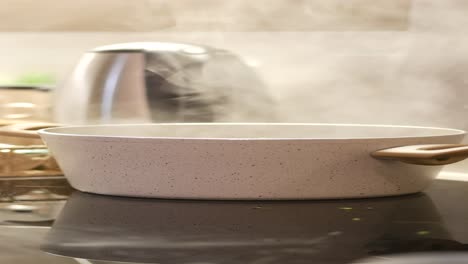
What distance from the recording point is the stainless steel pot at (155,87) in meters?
0.99

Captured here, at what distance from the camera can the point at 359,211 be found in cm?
65

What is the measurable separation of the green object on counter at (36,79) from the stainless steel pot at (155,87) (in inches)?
9.0

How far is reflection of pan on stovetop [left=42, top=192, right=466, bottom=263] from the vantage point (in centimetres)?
47

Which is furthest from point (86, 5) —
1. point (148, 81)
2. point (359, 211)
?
point (359, 211)

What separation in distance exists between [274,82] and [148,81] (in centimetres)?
23

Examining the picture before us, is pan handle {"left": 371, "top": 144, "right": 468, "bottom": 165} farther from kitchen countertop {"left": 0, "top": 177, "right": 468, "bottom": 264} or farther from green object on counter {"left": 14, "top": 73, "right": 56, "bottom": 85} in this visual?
green object on counter {"left": 14, "top": 73, "right": 56, "bottom": 85}

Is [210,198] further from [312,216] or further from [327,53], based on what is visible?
[327,53]

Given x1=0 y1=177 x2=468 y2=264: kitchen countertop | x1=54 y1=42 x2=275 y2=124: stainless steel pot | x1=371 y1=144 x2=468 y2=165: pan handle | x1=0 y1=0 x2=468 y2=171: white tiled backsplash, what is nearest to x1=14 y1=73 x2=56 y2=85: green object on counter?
x1=0 y1=0 x2=468 y2=171: white tiled backsplash

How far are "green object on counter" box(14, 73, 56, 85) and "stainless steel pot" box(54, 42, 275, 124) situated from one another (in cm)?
23

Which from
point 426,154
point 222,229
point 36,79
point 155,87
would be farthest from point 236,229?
point 36,79

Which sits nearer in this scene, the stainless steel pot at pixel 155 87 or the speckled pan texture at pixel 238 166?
the speckled pan texture at pixel 238 166

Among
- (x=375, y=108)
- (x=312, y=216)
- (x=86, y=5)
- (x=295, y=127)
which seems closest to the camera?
(x=312, y=216)

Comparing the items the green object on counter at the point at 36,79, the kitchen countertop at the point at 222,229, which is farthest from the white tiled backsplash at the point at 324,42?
the kitchen countertop at the point at 222,229

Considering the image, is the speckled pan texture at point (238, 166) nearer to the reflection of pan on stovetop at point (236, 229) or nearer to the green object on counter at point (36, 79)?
the reflection of pan on stovetop at point (236, 229)
